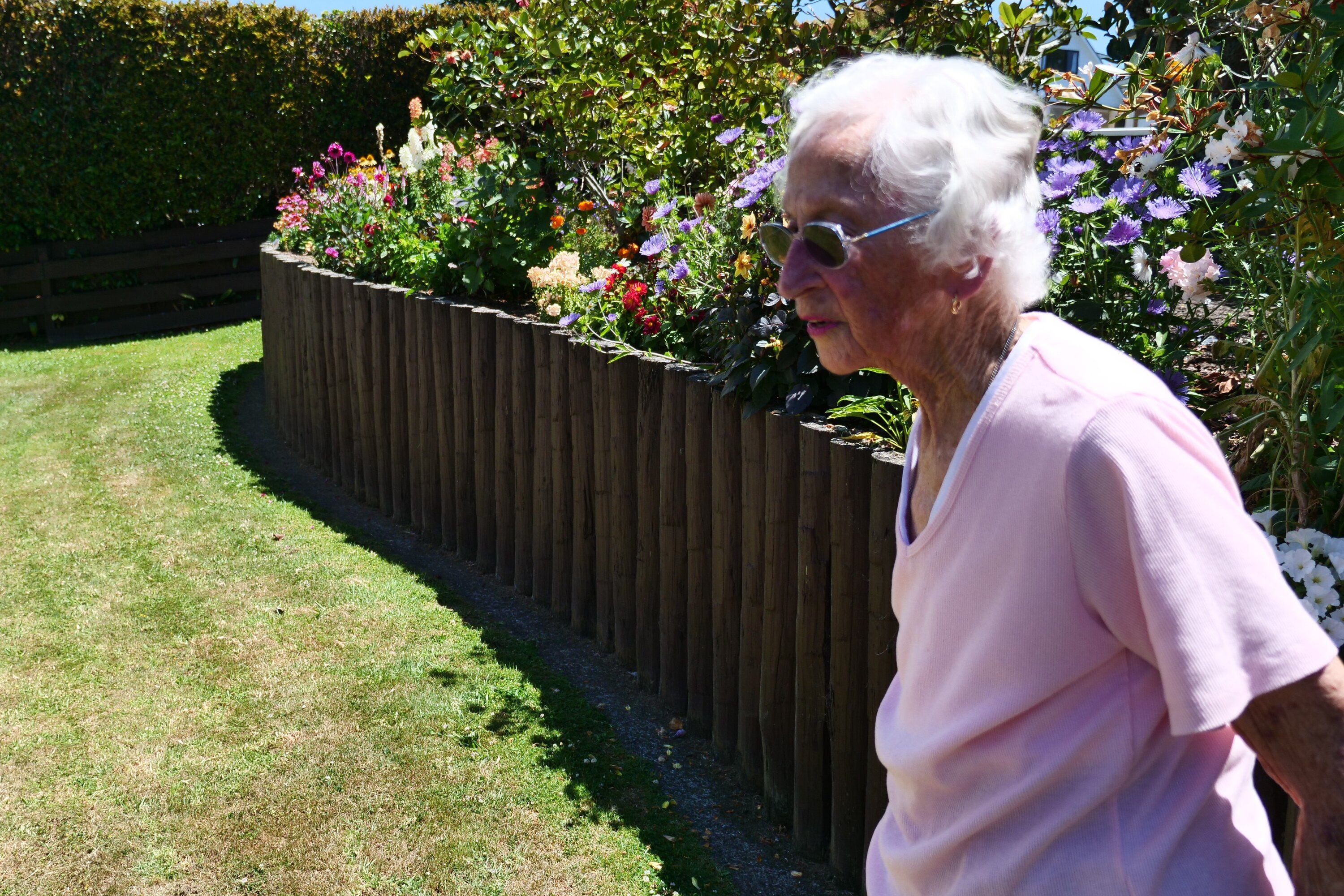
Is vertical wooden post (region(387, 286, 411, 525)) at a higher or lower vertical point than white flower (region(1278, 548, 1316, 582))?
lower

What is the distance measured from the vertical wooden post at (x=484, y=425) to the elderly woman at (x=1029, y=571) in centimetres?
418

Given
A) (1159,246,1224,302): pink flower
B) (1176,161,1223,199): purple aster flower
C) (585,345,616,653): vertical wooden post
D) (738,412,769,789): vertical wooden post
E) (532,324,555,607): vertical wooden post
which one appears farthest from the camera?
(532,324,555,607): vertical wooden post

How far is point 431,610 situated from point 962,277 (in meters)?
4.11

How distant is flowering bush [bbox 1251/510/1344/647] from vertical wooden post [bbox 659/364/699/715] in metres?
2.28

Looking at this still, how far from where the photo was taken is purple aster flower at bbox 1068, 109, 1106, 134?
3207 mm

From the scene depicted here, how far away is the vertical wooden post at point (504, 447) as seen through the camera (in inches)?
215

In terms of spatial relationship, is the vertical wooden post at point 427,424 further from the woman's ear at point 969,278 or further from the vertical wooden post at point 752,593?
the woman's ear at point 969,278

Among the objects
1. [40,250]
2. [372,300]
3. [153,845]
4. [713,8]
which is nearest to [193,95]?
[40,250]

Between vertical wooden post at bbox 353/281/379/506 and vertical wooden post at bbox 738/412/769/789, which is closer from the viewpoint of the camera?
vertical wooden post at bbox 738/412/769/789

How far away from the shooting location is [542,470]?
5230mm

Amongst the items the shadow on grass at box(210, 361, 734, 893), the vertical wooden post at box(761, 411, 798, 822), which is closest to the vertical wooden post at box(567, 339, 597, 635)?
the shadow on grass at box(210, 361, 734, 893)

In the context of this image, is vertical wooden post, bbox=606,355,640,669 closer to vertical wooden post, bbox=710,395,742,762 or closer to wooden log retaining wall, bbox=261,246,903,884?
wooden log retaining wall, bbox=261,246,903,884

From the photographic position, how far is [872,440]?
321 cm

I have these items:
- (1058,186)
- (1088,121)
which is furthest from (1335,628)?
(1088,121)
